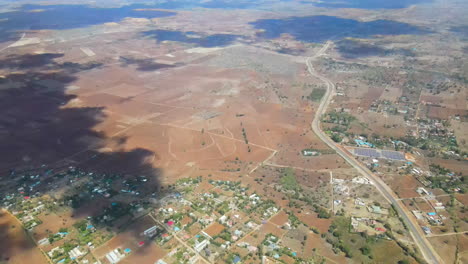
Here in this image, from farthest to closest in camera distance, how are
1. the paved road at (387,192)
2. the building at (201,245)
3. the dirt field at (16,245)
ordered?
the paved road at (387,192), the building at (201,245), the dirt field at (16,245)

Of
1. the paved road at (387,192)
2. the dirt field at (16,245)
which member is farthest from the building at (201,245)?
the paved road at (387,192)

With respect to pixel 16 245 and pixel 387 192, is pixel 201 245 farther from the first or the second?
pixel 387 192

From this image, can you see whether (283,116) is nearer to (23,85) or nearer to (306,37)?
(23,85)

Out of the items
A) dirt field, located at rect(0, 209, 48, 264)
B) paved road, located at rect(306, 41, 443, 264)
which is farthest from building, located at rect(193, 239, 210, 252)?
paved road, located at rect(306, 41, 443, 264)

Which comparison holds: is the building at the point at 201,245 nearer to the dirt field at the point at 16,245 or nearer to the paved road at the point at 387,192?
the dirt field at the point at 16,245

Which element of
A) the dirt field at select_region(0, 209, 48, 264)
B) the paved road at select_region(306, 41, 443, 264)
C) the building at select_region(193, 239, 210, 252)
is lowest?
the dirt field at select_region(0, 209, 48, 264)

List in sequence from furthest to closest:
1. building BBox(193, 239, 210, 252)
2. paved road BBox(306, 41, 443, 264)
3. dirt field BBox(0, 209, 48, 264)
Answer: paved road BBox(306, 41, 443, 264)
building BBox(193, 239, 210, 252)
dirt field BBox(0, 209, 48, 264)

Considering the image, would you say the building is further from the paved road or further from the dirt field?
the paved road

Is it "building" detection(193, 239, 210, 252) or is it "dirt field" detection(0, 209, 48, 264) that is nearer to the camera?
"dirt field" detection(0, 209, 48, 264)
